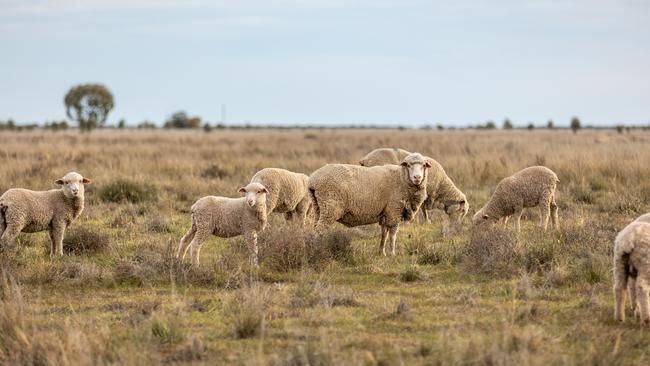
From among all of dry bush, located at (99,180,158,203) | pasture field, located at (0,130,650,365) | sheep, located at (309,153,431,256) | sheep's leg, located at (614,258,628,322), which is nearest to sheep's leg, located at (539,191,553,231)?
pasture field, located at (0,130,650,365)

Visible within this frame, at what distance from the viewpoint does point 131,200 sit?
58.9 ft

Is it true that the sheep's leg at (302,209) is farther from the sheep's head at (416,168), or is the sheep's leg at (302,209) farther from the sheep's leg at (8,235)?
the sheep's leg at (8,235)

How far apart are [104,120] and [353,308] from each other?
65644 millimetres

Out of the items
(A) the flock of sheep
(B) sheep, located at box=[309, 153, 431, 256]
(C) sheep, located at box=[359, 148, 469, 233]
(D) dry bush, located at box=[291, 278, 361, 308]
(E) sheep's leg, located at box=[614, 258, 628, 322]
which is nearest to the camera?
(E) sheep's leg, located at box=[614, 258, 628, 322]

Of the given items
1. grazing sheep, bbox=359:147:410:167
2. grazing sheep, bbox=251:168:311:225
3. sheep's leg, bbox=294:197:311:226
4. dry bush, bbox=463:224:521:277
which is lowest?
dry bush, bbox=463:224:521:277

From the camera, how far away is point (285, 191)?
41.8 ft

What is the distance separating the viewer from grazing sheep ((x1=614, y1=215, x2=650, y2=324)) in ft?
23.1

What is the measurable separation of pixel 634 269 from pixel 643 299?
0.96ft

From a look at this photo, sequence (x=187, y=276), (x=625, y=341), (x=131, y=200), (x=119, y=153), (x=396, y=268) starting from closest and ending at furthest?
(x=625, y=341) < (x=187, y=276) < (x=396, y=268) < (x=131, y=200) < (x=119, y=153)

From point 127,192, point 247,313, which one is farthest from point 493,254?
point 127,192

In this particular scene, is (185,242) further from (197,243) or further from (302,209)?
(302,209)

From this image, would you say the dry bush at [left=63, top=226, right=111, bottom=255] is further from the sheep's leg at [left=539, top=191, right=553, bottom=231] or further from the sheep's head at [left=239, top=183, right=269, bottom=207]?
the sheep's leg at [left=539, top=191, right=553, bottom=231]

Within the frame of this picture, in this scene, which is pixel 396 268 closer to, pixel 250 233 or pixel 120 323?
pixel 250 233

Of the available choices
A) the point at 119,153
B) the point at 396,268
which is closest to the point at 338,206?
the point at 396,268
